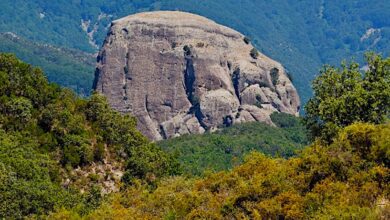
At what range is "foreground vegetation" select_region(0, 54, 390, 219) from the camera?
3038cm

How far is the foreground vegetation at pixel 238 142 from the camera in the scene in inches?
4646

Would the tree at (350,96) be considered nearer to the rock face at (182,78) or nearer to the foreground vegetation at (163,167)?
the foreground vegetation at (163,167)

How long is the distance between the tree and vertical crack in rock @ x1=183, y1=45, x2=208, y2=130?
3368 inches

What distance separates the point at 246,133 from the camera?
12950 centimetres

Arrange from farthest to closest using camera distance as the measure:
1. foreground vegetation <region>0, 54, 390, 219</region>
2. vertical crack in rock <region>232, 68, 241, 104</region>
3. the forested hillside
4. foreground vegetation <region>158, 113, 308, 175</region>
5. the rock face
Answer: vertical crack in rock <region>232, 68, 241, 104</region>, the rock face, foreground vegetation <region>158, 113, 308, 175</region>, the forested hillside, foreground vegetation <region>0, 54, 390, 219</region>

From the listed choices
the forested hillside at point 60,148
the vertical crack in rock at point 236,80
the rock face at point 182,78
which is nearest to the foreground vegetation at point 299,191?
the forested hillside at point 60,148

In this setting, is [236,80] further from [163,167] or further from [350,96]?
[350,96]

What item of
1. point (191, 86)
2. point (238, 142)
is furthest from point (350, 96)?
point (191, 86)

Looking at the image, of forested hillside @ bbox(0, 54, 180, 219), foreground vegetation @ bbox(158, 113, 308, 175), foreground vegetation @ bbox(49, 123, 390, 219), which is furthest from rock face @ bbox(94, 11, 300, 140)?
foreground vegetation @ bbox(49, 123, 390, 219)

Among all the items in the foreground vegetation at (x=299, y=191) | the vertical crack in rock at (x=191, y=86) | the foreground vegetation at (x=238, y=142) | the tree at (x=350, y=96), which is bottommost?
the foreground vegetation at (x=299, y=191)

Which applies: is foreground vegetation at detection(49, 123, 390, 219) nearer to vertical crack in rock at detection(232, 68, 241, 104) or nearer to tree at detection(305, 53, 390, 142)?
tree at detection(305, 53, 390, 142)

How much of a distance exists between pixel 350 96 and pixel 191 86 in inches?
3637

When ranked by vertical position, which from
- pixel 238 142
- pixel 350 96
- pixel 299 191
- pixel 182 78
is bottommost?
pixel 299 191

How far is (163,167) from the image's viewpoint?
2315 inches
